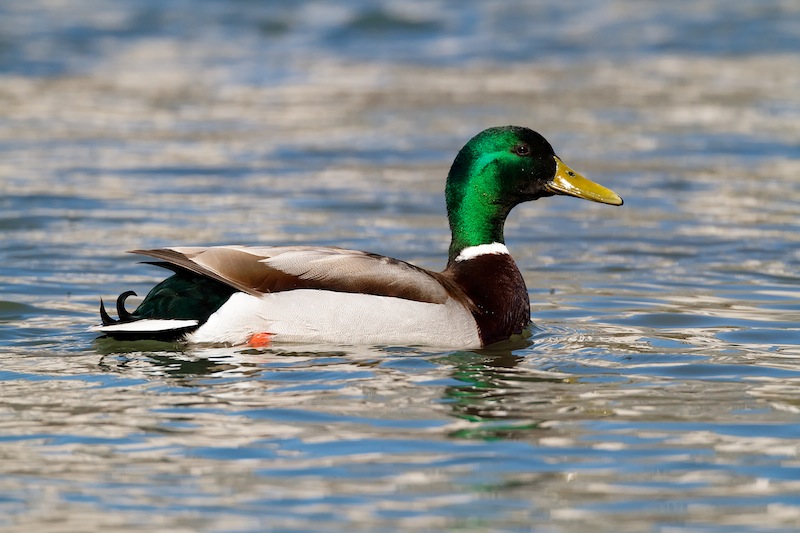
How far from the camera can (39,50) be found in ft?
71.7

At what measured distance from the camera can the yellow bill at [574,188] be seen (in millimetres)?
8508

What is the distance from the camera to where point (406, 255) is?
11.0 metres

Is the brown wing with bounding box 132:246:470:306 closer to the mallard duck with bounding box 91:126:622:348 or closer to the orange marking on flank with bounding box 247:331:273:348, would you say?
the mallard duck with bounding box 91:126:622:348

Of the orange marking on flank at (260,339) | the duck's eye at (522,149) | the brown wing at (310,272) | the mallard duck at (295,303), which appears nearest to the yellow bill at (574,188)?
the duck's eye at (522,149)

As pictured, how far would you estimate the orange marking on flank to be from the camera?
7.57 meters

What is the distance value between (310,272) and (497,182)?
144cm

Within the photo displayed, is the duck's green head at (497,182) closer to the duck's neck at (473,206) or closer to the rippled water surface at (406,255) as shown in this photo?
the duck's neck at (473,206)

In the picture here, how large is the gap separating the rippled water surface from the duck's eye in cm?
106

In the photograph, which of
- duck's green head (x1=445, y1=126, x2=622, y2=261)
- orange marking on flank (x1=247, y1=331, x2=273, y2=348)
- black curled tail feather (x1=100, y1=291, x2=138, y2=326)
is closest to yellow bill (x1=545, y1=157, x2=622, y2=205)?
duck's green head (x1=445, y1=126, x2=622, y2=261)

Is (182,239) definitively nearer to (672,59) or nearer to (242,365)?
(242,365)

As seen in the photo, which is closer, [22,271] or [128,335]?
[128,335]

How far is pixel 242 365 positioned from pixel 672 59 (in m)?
15.5

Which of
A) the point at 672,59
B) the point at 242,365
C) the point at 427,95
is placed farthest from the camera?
the point at 672,59

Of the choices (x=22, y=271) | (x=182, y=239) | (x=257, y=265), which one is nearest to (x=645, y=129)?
(x=182, y=239)
